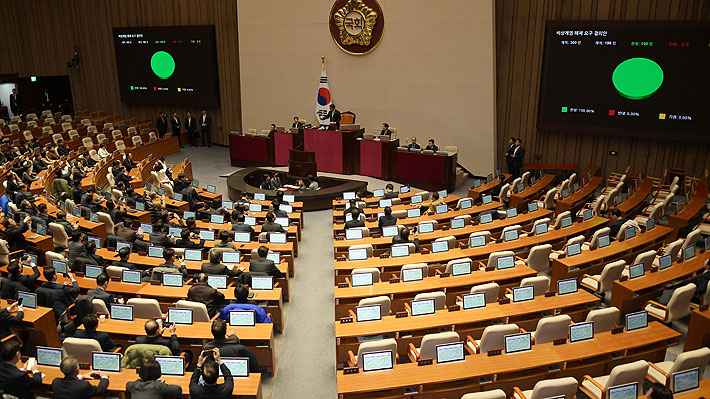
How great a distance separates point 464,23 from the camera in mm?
14945

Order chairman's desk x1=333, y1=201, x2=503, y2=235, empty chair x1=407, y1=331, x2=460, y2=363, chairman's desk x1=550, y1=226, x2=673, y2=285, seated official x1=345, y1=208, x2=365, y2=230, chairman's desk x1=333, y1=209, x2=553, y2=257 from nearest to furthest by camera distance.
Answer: empty chair x1=407, y1=331, x2=460, y2=363
chairman's desk x1=550, y1=226, x2=673, y2=285
chairman's desk x1=333, y1=209, x2=553, y2=257
seated official x1=345, y1=208, x2=365, y2=230
chairman's desk x1=333, y1=201, x2=503, y2=235

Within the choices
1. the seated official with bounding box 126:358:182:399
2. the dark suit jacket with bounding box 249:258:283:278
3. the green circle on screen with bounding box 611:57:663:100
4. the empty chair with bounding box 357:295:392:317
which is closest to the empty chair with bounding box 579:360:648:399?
the empty chair with bounding box 357:295:392:317

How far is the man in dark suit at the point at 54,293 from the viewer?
6.69m

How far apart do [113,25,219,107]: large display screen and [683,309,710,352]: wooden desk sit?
1687 centimetres

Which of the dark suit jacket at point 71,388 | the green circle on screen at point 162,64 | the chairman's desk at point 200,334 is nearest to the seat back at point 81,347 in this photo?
the chairman's desk at point 200,334

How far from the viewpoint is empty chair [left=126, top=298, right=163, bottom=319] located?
6.32 meters

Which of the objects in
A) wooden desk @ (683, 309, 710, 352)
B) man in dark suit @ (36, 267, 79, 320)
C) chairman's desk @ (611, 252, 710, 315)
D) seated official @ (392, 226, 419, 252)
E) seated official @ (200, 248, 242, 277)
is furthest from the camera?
seated official @ (392, 226, 419, 252)

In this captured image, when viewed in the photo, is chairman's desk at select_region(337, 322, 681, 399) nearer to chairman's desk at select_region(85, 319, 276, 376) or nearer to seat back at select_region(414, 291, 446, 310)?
seat back at select_region(414, 291, 446, 310)

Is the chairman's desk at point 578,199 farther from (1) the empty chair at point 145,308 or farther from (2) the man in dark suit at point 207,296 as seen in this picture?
(1) the empty chair at point 145,308

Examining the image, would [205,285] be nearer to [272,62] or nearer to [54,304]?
[54,304]

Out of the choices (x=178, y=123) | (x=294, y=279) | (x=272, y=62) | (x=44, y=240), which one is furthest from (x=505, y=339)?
(x=178, y=123)

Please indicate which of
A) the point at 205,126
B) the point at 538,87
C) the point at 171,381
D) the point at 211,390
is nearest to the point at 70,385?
the point at 171,381

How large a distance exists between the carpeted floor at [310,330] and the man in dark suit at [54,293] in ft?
8.95

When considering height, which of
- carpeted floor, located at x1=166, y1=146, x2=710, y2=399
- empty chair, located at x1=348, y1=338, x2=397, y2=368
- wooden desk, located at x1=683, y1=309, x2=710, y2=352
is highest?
empty chair, located at x1=348, y1=338, x2=397, y2=368
